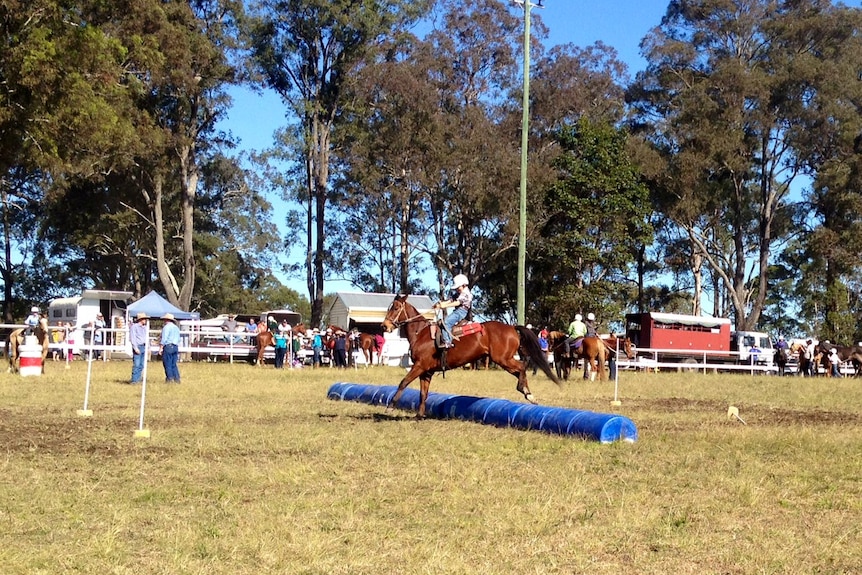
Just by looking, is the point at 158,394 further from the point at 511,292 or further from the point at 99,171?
the point at 511,292

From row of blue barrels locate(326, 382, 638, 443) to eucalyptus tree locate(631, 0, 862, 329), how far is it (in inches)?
1590

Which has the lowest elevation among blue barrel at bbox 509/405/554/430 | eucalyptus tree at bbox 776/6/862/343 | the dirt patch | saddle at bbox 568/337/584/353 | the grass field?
the grass field

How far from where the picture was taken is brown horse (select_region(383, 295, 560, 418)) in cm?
1639

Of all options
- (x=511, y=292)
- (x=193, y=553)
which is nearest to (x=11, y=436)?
(x=193, y=553)

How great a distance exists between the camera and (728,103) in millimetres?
54375

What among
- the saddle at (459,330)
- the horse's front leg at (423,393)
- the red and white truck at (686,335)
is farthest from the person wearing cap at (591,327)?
the red and white truck at (686,335)

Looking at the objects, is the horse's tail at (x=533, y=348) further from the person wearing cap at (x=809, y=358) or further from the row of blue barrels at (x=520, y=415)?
the person wearing cap at (x=809, y=358)

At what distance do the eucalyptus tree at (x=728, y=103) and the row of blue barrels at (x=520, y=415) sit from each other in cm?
4040

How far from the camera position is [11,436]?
13469mm

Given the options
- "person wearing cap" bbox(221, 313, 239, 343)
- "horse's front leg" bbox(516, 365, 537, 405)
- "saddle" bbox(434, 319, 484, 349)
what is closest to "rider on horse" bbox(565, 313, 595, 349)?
"horse's front leg" bbox(516, 365, 537, 405)

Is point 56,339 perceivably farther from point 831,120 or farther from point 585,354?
point 831,120

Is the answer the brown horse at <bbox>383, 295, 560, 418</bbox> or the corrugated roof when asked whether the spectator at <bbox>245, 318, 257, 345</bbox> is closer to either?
the corrugated roof

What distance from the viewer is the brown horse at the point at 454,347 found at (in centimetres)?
1639

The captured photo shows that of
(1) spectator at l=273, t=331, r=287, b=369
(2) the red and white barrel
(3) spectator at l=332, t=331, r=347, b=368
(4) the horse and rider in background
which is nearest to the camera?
(2) the red and white barrel
